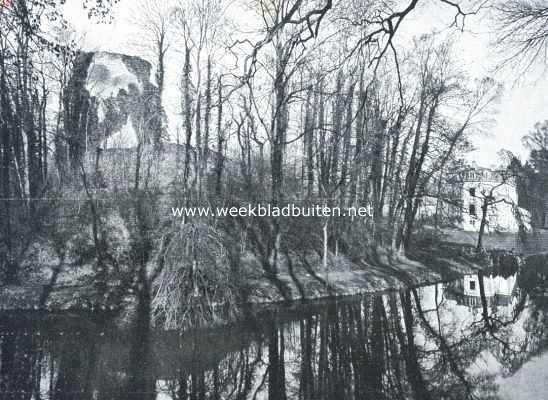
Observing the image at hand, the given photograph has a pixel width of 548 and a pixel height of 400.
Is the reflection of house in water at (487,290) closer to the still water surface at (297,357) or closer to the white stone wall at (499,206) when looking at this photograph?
the still water surface at (297,357)

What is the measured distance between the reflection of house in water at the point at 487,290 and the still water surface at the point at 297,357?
1.28 metres

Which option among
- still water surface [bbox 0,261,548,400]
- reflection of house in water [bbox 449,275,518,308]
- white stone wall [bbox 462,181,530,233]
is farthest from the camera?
white stone wall [bbox 462,181,530,233]

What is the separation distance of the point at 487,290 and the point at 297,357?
11.4 m

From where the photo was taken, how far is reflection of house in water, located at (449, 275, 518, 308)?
14.2 metres

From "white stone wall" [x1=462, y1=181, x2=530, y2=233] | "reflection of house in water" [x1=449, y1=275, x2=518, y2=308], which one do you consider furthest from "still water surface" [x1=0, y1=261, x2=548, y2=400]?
"white stone wall" [x1=462, y1=181, x2=530, y2=233]

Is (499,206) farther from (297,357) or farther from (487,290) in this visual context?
(297,357)

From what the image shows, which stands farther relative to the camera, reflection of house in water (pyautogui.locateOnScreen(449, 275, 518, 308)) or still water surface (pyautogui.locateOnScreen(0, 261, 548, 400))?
reflection of house in water (pyautogui.locateOnScreen(449, 275, 518, 308))

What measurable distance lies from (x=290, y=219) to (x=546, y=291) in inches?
436

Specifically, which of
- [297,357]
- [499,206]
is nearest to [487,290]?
[499,206]

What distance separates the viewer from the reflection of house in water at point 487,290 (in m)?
14.2

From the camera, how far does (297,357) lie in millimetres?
8359

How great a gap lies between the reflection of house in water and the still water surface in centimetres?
128

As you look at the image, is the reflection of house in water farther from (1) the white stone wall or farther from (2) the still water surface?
(1) the white stone wall

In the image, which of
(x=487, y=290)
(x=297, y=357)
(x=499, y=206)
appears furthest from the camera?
(x=499, y=206)
